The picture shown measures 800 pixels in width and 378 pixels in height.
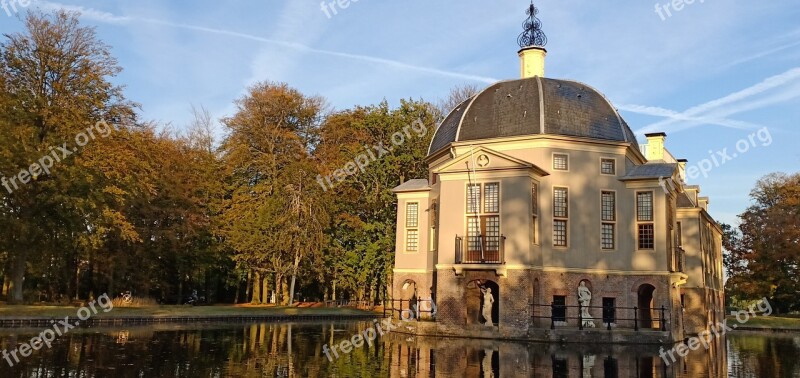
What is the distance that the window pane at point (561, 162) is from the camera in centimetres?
3400

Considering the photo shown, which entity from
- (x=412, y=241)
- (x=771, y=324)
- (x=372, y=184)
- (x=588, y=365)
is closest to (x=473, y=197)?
(x=412, y=241)

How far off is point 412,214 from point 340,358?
18022mm

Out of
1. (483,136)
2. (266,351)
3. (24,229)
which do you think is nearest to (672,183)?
(483,136)

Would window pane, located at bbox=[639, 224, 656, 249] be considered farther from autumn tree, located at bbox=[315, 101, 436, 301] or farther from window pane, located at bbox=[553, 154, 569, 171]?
autumn tree, located at bbox=[315, 101, 436, 301]

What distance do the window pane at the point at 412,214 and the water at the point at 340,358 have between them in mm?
9038

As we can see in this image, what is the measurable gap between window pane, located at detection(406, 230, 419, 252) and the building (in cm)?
14

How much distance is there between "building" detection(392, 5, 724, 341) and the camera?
31188 millimetres

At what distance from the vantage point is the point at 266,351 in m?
22.8

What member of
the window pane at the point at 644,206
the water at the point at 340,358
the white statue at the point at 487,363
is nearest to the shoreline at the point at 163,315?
the water at the point at 340,358

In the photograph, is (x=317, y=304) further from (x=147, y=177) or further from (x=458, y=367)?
(x=458, y=367)

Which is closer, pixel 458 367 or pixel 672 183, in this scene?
pixel 458 367

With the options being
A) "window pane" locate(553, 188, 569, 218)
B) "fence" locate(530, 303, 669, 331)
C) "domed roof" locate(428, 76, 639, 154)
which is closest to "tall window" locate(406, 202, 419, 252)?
"domed roof" locate(428, 76, 639, 154)

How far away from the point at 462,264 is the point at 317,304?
29879 mm

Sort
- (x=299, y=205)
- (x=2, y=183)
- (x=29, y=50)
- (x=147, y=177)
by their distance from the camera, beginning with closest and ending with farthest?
(x=2, y=183) < (x=29, y=50) < (x=147, y=177) < (x=299, y=205)
